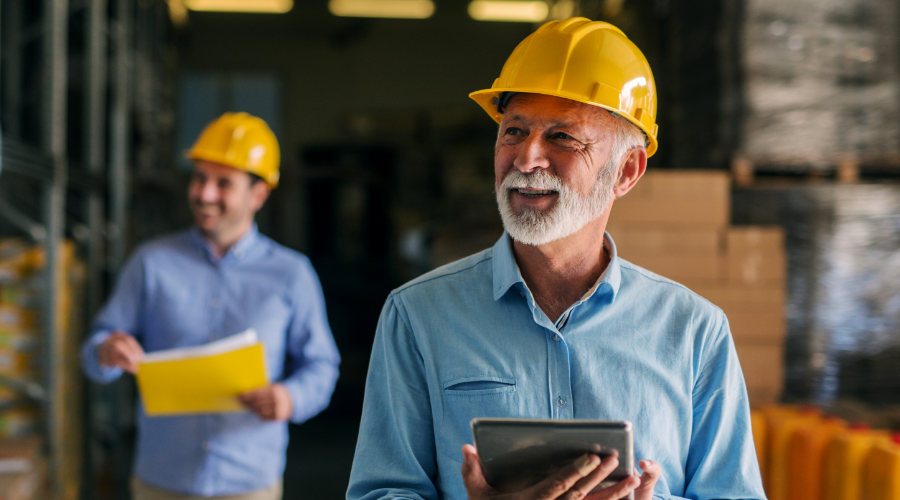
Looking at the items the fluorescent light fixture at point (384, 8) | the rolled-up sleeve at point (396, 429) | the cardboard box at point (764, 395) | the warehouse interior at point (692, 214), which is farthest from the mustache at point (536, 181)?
the fluorescent light fixture at point (384, 8)

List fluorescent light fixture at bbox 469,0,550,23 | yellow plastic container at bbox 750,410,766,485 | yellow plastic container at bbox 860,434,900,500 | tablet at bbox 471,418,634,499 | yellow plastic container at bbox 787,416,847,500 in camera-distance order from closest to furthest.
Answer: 1. tablet at bbox 471,418,634,499
2. yellow plastic container at bbox 860,434,900,500
3. yellow plastic container at bbox 787,416,847,500
4. yellow plastic container at bbox 750,410,766,485
5. fluorescent light fixture at bbox 469,0,550,23

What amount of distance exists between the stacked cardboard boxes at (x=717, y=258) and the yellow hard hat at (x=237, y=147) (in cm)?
167

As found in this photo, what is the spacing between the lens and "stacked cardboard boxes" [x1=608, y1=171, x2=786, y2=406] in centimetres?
351

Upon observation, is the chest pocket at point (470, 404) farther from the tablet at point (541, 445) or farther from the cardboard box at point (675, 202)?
the cardboard box at point (675, 202)

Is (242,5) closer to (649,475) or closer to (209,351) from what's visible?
(209,351)

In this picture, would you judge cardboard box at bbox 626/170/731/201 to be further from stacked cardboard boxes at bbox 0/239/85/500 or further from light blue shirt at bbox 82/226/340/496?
stacked cardboard boxes at bbox 0/239/85/500

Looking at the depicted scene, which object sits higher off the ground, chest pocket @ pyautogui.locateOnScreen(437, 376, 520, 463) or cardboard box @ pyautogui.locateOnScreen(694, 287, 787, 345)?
chest pocket @ pyautogui.locateOnScreen(437, 376, 520, 463)

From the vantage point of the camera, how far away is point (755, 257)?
355 centimetres

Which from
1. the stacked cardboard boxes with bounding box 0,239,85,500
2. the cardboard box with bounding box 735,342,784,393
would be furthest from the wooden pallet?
the stacked cardboard boxes with bounding box 0,239,85,500

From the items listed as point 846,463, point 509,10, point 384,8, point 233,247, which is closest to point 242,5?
point 384,8

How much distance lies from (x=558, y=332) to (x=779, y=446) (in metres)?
2.01

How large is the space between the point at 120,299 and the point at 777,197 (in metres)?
3.30

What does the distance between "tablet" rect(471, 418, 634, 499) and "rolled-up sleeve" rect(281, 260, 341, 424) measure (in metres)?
1.82

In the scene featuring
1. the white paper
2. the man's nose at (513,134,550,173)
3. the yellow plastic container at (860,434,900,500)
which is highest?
the man's nose at (513,134,550,173)
